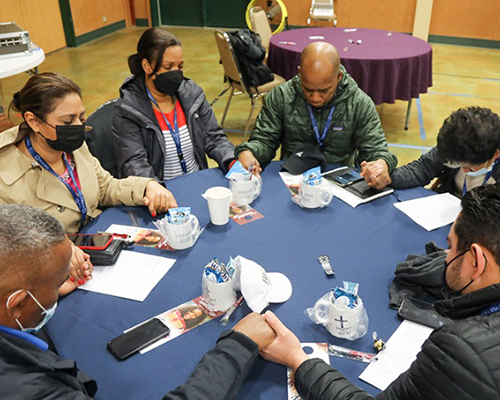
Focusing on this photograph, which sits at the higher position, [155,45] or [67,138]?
[155,45]

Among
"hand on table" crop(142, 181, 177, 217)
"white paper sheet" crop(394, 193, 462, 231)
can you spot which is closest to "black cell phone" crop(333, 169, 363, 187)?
"white paper sheet" crop(394, 193, 462, 231)

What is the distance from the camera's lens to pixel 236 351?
1.32 m

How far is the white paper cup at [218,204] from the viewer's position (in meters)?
1.96

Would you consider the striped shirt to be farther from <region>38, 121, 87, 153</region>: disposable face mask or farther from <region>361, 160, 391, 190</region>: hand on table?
<region>361, 160, 391, 190</region>: hand on table

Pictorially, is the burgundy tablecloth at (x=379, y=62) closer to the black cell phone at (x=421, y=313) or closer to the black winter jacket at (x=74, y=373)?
the black cell phone at (x=421, y=313)

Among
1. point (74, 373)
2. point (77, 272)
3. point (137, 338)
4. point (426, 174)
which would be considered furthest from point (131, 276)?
point (426, 174)

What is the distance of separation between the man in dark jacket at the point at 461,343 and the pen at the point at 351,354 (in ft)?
0.34

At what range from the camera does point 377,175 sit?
2.27 meters

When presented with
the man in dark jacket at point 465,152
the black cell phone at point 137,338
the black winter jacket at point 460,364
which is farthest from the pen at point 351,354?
the man in dark jacket at point 465,152

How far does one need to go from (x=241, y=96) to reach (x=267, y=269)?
5.10m

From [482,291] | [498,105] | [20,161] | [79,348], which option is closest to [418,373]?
[482,291]

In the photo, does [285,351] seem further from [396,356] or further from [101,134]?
[101,134]

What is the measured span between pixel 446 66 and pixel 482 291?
7477mm

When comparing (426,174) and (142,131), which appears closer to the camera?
(426,174)
